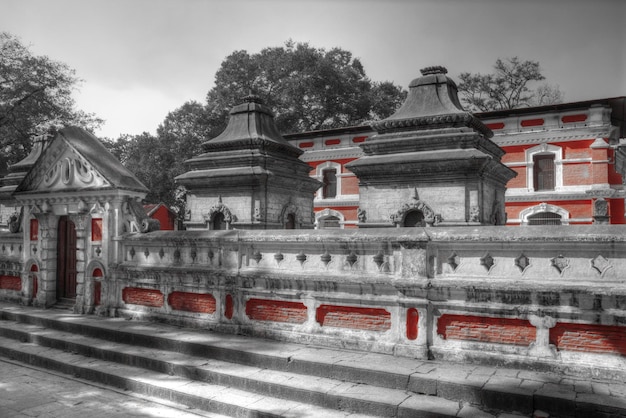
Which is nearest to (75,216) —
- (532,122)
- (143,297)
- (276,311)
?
(143,297)

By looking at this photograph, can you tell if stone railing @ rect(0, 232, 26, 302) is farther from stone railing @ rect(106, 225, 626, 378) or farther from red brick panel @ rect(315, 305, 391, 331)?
red brick panel @ rect(315, 305, 391, 331)

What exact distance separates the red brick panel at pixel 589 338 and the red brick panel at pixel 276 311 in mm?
3318

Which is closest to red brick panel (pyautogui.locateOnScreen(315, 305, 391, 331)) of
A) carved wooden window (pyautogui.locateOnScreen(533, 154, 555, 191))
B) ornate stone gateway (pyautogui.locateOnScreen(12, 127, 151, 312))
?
ornate stone gateway (pyautogui.locateOnScreen(12, 127, 151, 312))

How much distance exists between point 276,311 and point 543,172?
806 inches

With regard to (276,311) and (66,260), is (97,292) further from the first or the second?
(276,311)

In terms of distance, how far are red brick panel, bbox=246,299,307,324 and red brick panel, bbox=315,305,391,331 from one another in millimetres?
322

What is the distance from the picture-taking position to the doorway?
34.9ft

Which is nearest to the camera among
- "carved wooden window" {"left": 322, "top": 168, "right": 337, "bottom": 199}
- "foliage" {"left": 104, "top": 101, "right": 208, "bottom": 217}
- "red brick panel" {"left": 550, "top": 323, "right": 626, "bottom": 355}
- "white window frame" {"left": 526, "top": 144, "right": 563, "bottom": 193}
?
"red brick panel" {"left": 550, "top": 323, "right": 626, "bottom": 355}

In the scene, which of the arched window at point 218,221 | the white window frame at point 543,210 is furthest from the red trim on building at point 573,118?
the arched window at point 218,221

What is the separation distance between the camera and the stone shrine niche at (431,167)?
10.9 metres

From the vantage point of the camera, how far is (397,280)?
632 centimetres

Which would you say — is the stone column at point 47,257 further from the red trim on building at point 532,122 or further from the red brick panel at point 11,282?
the red trim on building at point 532,122

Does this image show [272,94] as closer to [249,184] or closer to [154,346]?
[249,184]

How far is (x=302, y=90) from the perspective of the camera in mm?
35406
